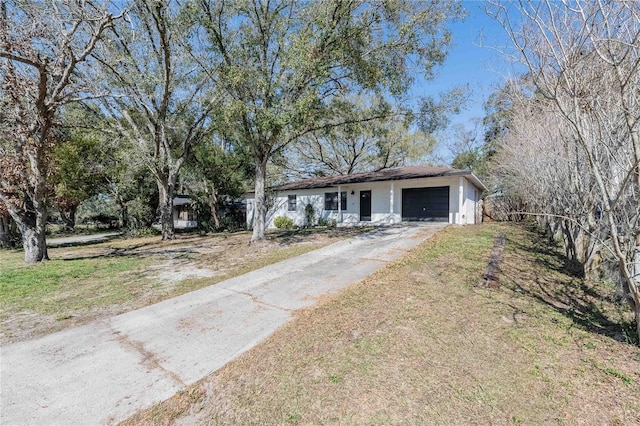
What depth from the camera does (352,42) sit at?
864cm

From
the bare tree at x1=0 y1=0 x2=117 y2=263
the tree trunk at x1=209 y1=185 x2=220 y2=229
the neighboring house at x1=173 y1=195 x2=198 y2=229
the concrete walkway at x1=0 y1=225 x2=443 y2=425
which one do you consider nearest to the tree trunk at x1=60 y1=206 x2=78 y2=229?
the neighboring house at x1=173 y1=195 x2=198 y2=229

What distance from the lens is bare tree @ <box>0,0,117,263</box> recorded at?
697cm

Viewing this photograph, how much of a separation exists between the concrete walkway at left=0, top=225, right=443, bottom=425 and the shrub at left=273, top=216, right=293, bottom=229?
12.3 m

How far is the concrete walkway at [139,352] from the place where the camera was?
245 centimetres

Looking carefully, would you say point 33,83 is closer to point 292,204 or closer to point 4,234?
point 4,234

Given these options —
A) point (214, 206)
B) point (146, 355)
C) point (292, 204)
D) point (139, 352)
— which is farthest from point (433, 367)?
point (214, 206)

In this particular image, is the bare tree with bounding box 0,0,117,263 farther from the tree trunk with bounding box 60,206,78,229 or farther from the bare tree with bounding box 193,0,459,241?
the tree trunk with bounding box 60,206,78,229

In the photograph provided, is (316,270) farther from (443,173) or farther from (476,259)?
(443,173)

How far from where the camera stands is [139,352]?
10.6ft

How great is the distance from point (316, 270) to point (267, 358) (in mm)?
3532

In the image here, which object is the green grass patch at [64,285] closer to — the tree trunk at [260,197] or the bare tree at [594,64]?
the tree trunk at [260,197]

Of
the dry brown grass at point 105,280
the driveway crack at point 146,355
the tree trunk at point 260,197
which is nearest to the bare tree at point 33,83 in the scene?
the dry brown grass at point 105,280

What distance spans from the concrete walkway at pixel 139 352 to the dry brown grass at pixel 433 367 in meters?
0.30

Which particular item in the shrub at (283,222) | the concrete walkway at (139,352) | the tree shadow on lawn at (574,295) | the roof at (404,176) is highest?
the roof at (404,176)
